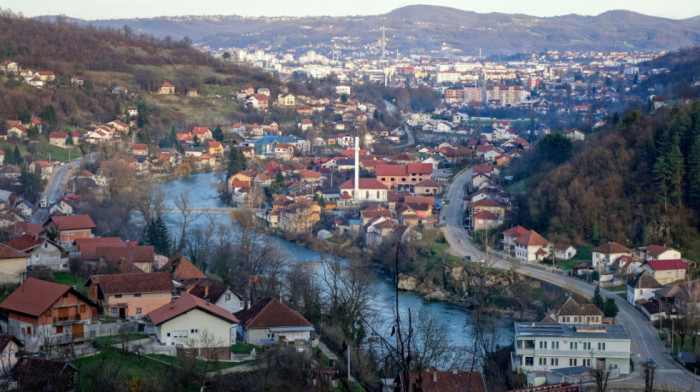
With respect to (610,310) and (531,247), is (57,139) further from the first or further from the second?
(610,310)

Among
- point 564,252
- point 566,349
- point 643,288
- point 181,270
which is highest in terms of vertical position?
point 181,270

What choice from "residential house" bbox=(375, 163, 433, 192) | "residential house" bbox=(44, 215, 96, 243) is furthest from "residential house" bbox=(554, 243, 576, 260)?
"residential house" bbox=(375, 163, 433, 192)

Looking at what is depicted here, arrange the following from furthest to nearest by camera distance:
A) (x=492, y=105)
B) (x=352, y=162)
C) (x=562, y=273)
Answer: (x=492, y=105) → (x=352, y=162) → (x=562, y=273)

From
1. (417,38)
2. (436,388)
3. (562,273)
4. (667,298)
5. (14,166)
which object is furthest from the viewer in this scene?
(417,38)

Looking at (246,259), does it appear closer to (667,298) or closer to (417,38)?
(667,298)

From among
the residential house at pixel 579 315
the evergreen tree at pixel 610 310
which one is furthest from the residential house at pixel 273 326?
the evergreen tree at pixel 610 310

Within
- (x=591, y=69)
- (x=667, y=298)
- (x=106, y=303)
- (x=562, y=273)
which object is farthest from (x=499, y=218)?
(x=591, y=69)

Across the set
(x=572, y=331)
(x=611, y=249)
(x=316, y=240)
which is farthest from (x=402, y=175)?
(x=572, y=331)
